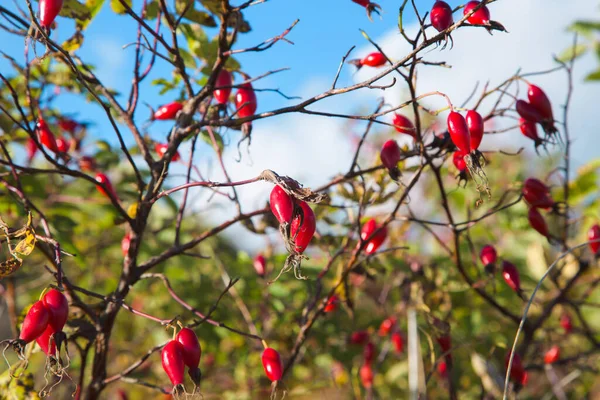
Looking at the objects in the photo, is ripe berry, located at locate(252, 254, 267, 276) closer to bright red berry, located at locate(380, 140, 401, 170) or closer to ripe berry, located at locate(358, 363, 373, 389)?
ripe berry, located at locate(358, 363, 373, 389)

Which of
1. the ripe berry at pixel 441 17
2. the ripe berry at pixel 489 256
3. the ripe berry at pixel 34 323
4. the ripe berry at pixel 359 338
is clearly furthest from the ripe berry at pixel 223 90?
the ripe berry at pixel 359 338

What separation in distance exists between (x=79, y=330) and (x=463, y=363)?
5.73 feet

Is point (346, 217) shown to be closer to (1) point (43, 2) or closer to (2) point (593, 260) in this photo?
(2) point (593, 260)

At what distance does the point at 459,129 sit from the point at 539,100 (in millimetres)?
326

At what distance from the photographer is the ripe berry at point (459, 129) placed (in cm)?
92

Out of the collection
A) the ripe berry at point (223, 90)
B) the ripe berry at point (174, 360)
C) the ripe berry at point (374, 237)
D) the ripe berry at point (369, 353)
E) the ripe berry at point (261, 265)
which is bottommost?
the ripe berry at point (174, 360)

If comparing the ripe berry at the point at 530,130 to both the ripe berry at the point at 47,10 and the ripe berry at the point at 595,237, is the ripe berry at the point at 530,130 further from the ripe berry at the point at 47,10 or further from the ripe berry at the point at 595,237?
the ripe berry at the point at 47,10

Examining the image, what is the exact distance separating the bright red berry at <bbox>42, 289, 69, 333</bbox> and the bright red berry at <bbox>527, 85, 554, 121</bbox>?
0.95 meters

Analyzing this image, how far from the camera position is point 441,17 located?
0.90 meters

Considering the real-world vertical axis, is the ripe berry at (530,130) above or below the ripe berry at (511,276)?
above

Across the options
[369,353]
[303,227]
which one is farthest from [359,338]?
[303,227]

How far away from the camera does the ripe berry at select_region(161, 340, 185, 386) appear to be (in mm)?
855

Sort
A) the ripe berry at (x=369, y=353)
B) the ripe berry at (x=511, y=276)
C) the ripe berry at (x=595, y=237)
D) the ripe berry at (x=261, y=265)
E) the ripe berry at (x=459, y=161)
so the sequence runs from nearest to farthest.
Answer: the ripe berry at (x=459, y=161) → the ripe berry at (x=511, y=276) → the ripe berry at (x=595, y=237) → the ripe berry at (x=261, y=265) → the ripe berry at (x=369, y=353)

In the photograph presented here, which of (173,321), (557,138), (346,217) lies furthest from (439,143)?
(173,321)
